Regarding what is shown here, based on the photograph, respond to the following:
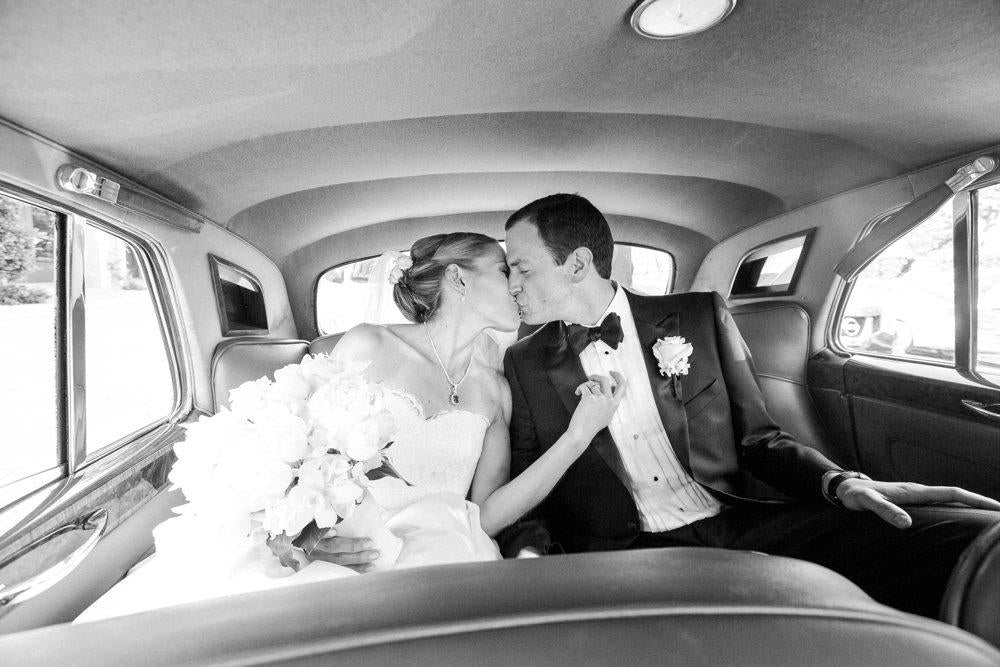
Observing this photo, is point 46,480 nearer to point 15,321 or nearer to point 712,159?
point 15,321

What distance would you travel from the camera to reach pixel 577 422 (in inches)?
59.1

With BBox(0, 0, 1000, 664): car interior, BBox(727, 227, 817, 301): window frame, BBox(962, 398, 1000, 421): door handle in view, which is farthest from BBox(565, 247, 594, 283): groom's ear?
BBox(962, 398, 1000, 421): door handle

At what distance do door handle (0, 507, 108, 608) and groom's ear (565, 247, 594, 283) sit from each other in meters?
1.33

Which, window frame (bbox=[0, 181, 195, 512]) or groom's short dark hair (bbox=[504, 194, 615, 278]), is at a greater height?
groom's short dark hair (bbox=[504, 194, 615, 278])

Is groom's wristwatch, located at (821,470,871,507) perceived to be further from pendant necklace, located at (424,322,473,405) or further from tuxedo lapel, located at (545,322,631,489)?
pendant necklace, located at (424,322,473,405)

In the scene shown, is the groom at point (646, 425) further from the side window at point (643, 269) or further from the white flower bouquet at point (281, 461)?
the white flower bouquet at point (281, 461)

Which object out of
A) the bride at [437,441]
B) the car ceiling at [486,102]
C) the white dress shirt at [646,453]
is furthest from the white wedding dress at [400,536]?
the car ceiling at [486,102]

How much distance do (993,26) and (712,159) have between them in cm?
59

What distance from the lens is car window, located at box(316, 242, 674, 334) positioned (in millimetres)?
1449

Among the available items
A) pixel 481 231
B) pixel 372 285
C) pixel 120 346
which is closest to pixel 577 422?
pixel 481 231

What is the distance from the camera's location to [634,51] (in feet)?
3.83

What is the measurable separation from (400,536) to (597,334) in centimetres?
88

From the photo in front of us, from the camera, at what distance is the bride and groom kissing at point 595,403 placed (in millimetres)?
1466

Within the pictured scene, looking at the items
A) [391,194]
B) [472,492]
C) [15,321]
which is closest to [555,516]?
[472,492]
